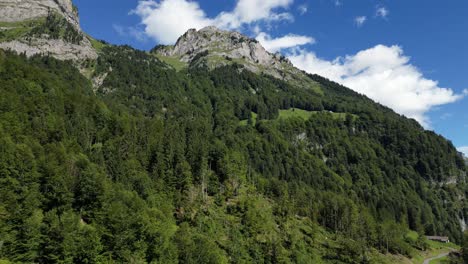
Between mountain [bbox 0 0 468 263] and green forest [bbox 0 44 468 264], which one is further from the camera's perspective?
mountain [bbox 0 0 468 263]

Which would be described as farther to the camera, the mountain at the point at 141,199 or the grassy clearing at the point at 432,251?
the grassy clearing at the point at 432,251

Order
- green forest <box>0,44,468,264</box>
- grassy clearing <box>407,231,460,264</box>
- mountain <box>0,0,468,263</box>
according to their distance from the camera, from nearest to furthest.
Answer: green forest <box>0,44,468,264</box> → mountain <box>0,0,468,263</box> → grassy clearing <box>407,231,460,264</box>

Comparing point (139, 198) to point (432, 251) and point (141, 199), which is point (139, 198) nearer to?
point (141, 199)

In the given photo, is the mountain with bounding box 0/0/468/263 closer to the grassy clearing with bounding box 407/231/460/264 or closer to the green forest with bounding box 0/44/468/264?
the green forest with bounding box 0/44/468/264

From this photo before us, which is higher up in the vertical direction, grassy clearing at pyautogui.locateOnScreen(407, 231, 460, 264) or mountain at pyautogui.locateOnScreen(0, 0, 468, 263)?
mountain at pyautogui.locateOnScreen(0, 0, 468, 263)

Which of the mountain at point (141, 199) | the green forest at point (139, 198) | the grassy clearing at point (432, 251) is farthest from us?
the grassy clearing at point (432, 251)

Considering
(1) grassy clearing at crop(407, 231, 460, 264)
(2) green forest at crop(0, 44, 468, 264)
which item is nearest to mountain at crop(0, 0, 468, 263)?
(2) green forest at crop(0, 44, 468, 264)

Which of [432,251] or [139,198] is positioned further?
[432,251]

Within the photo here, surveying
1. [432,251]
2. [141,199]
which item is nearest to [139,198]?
[141,199]

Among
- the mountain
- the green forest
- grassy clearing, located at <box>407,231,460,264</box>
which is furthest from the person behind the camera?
grassy clearing, located at <box>407,231,460,264</box>

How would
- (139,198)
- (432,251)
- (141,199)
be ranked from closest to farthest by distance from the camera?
(139,198), (141,199), (432,251)

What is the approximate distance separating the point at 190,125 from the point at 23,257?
102 metres

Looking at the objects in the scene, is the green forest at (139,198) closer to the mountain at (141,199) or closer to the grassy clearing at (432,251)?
the mountain at (141,199)

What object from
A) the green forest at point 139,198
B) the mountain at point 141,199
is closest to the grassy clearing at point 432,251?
the mountain at point 141,199
